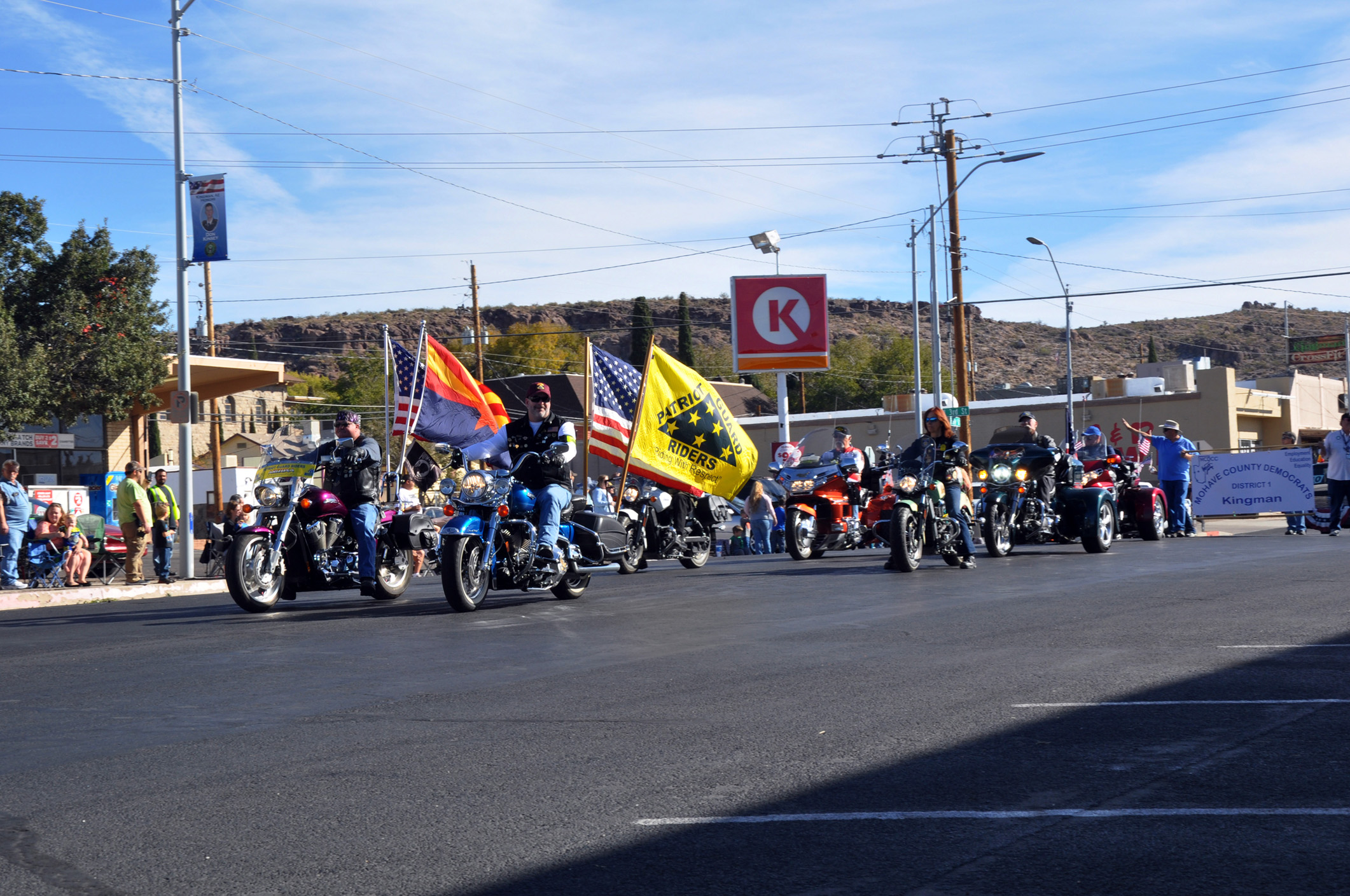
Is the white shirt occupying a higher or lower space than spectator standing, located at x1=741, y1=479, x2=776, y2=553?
higher

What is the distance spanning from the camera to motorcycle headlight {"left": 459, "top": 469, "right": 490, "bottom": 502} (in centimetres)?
1220

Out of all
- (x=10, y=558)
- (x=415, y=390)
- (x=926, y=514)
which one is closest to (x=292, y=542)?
(x=10, y=558)

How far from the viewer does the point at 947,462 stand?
628 inches

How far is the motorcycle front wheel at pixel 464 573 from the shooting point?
12023 mm

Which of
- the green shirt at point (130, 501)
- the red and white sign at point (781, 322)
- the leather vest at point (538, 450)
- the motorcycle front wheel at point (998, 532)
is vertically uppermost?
the red and white sign at point (781, 322)

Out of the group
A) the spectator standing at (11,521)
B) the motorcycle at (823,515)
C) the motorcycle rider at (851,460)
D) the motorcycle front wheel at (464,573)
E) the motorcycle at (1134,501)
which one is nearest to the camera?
the motorcycle front wheel at (464,573)

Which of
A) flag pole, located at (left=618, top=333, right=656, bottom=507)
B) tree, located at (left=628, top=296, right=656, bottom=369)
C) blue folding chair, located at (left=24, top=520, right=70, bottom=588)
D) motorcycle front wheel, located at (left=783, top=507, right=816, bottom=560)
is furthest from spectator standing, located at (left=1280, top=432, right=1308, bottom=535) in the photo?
tree, located at (left=628, top=296, right=656, bottom=369)

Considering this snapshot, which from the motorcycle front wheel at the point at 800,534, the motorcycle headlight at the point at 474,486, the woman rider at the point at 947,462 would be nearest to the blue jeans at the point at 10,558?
the motorcycle headlight at the point at 474,486

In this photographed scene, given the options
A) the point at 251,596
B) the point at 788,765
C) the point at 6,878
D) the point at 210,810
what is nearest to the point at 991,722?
the point at 788,765

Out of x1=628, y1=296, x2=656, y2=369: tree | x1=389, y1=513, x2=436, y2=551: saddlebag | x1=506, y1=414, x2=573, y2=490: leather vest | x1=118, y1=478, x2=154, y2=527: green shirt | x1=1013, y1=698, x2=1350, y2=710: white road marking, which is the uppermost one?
x1=628, y1=296, x2=656, y2=369: tree

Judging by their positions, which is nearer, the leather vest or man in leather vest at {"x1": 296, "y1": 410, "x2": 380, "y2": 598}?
the leather vest

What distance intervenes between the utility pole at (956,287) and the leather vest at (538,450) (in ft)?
80.5

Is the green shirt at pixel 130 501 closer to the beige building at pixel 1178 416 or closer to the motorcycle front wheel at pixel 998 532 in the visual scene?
the motorcycle front wheel at pixel 998 532

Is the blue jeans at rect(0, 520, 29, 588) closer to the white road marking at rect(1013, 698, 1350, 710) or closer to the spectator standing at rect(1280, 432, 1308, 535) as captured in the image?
the white road marking at rect(1013, 698, 1350, 710)
